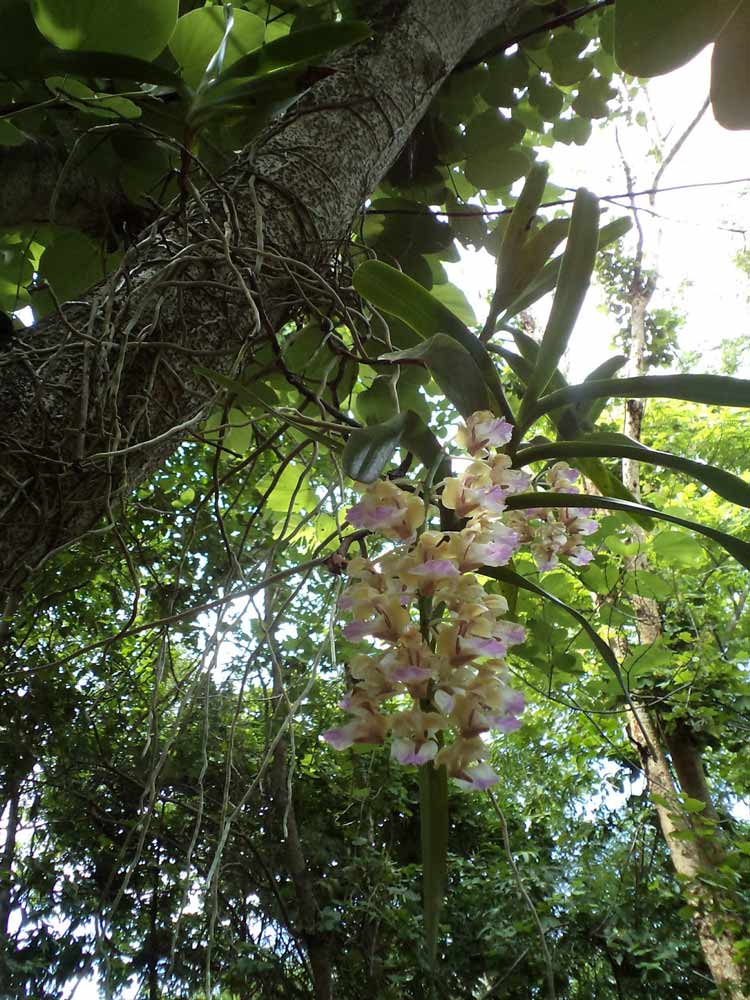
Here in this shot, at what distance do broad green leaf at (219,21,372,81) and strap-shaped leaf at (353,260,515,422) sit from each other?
13 centimetres

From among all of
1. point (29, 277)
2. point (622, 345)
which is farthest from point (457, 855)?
point (622, 345)

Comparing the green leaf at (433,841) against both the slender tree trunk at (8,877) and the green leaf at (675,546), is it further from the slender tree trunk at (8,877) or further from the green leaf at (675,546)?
the slender tree trunk at (8,877)

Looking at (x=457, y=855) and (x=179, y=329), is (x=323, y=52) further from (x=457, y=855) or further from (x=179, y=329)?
(x=457, y=855)

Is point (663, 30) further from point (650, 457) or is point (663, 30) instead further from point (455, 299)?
point (455, 299)

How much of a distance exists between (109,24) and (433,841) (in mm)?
543

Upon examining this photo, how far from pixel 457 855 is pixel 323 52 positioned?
127 inches

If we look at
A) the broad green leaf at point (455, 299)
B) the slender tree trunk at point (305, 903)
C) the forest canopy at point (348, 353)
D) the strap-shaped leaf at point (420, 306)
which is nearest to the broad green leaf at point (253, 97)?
the forest canopy at point (348, 353)

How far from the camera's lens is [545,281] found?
1.87 feet

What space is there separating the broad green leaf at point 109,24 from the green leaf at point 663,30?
298mm

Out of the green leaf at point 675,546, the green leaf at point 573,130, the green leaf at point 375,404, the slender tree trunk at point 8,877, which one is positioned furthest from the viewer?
the slender tree trunk at point 8,877

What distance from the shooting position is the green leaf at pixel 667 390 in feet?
1.31

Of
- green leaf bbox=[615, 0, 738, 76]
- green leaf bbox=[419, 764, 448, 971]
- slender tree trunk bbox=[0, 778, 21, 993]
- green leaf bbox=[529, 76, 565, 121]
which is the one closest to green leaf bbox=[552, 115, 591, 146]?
green leaf bbox=[529, 76, 565, 121]

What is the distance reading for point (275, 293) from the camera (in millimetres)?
623

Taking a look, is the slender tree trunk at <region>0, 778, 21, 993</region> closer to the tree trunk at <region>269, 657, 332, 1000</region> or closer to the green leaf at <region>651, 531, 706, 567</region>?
the tree trunk at <region>269, 657, 332, 1000</region>
